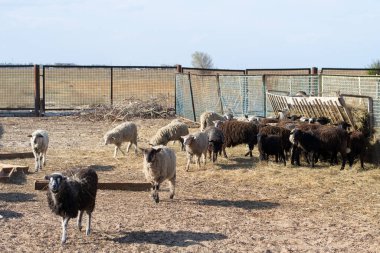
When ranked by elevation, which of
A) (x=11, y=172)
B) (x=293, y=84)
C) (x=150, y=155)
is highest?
(x=293, y=84)

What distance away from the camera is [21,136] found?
19969 millimetres

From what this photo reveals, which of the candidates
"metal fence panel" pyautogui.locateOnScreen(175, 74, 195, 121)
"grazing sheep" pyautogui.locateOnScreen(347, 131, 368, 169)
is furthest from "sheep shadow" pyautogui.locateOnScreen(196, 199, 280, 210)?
"metal fence panel" pyautogui.locateOnScreen(175, 74, 195, 121)

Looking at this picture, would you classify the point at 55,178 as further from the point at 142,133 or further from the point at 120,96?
the point at 120,96

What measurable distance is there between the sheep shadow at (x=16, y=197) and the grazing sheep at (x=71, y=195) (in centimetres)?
239

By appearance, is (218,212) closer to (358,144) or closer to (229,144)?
(358,144)

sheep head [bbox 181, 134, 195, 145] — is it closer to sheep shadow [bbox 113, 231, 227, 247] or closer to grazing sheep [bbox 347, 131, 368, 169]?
grazing sheep [bbox 347, 131, 368, 169]

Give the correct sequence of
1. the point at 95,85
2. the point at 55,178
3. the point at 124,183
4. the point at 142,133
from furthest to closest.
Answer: the point at 95,85 < the point at 142,133 < the point at 124,183 < the point at 55,178

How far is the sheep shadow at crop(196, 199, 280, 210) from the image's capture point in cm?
1041

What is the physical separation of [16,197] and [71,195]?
Result: 10.3ft

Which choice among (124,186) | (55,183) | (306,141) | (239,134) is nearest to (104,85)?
(239,134)

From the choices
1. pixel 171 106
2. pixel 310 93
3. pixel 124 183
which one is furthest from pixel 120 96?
pixel 124 183

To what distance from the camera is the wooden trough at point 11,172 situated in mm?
12375

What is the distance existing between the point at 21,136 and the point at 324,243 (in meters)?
14.0

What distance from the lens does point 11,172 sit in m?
12.7
